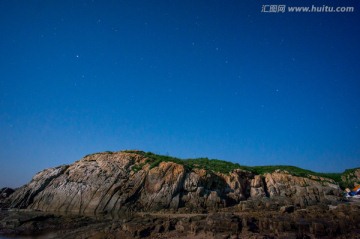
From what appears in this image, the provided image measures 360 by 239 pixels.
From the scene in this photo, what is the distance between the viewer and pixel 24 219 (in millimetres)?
24219

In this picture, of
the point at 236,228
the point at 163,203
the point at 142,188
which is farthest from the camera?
the point at 142,188

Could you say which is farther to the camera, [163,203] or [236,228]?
[163,203]

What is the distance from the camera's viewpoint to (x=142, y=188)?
34.3 meters

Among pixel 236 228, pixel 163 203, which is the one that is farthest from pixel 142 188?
pixel 236 228

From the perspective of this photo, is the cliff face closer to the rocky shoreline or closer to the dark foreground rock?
the rocky shoreline

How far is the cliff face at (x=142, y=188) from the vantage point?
32.5m

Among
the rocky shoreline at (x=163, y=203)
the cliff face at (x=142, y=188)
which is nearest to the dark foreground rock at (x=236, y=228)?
the rocky shoreline at (x=163, y=203)

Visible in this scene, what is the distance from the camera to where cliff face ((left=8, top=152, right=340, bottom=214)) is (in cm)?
3250

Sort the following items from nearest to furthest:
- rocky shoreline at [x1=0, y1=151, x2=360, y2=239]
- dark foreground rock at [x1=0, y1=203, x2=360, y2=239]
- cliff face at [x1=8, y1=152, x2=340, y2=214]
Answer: dark foreground rock at [x1=0, y1=203, x2=360, y2=239]
rocky shoreline at [x1=0, y1=151, x2=360, y2=239]
cliff face at [x1=8, y1=152, x2=340, y2=214]

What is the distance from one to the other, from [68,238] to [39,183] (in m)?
21.4

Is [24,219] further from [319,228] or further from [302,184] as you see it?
[302,184]

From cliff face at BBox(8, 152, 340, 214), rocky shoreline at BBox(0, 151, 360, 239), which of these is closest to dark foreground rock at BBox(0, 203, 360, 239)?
rocky shoreline at BBox(0, 151, 360, 239)

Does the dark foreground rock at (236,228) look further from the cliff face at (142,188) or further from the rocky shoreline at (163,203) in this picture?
the cliff face at (142,188)

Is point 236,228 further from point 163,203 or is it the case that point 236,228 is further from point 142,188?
point 142,188
